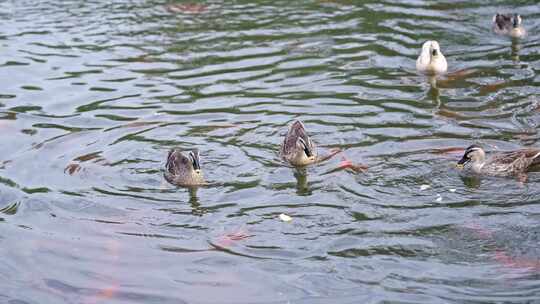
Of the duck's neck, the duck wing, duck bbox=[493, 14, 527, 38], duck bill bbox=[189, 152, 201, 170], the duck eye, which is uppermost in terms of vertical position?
duck bbox=[493, 14, 527, 38]

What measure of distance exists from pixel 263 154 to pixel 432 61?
4602 mm

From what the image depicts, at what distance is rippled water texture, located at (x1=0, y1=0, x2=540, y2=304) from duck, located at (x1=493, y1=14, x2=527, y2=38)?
26cm

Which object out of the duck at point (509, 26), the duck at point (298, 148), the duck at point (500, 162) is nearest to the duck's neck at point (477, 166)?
the duck at point (500, 162)

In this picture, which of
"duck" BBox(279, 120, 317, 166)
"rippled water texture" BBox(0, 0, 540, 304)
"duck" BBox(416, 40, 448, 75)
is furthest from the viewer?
"duck" BBox(416, 40, 448, 75)

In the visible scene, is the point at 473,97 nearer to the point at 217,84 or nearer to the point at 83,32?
the point at 217,84

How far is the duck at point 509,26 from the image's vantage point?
60.0 feet

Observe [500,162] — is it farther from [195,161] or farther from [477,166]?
[195,161]

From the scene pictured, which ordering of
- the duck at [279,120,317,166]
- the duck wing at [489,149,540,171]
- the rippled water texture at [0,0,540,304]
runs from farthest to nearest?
1. the duck at [279,120,317,166]
2. the duck wing at [489,149,540,171]
3. the rippled water texture at [0,0,540,304]

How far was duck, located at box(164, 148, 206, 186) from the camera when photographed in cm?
1194

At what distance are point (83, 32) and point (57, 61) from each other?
193 cm

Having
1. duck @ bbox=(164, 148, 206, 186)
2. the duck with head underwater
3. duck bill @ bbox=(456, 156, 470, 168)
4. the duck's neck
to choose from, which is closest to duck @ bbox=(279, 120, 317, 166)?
the duck with head underwater

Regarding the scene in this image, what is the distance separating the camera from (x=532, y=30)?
19.1 metres

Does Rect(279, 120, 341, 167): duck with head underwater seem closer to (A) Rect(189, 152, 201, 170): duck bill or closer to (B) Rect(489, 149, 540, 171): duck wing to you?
(A) Rect(189, 152, 201, 170): duck bill

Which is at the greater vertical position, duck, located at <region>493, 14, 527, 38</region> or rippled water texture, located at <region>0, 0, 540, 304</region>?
duck, located at <region>493, 14, 527, 38</region>
